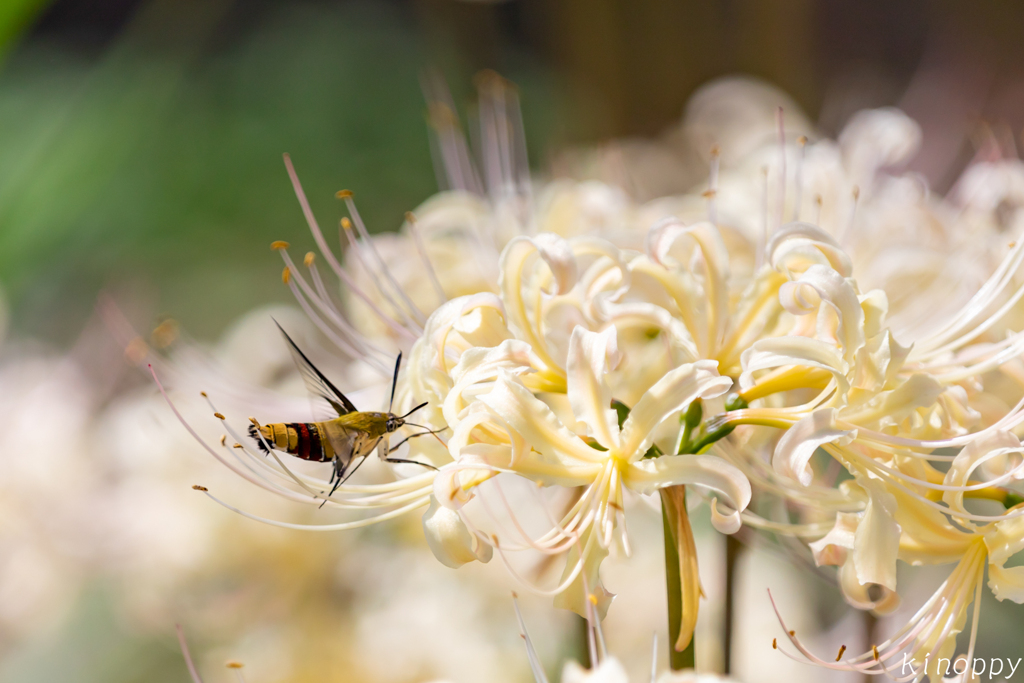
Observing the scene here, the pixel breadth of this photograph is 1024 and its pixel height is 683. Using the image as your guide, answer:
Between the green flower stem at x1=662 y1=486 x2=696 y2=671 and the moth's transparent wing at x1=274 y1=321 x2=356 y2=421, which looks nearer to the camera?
the green flower stem at x1=662 y1=486 x2=696 y2=671

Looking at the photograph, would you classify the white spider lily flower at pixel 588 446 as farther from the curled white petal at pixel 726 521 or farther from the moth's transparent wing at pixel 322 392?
the moth's transparent wing at pixel 322 392

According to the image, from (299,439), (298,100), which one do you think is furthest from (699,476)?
(298,100)

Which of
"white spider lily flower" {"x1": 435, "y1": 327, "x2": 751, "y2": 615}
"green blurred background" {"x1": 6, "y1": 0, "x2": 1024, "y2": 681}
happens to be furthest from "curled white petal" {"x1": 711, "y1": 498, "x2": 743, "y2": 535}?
"green blurred background" {"x1": 6, "y1": 0, "x2": 1024, "y2": 681}

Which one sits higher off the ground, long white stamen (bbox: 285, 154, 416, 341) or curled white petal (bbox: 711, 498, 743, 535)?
long white stamen (bbox: 285, 154, 416, 341)

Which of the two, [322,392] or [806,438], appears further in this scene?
[322,392]

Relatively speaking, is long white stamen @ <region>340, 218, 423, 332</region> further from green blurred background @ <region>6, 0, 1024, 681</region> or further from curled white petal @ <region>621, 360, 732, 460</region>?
green blurred background @ <region>6, 0, 1024, 681</region>

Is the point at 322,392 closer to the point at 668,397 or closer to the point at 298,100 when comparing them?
the point at 668,397

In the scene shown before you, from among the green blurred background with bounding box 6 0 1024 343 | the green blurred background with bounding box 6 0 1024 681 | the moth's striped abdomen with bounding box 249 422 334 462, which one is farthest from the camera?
the green blurred background with bounding box 6 0 1024 343

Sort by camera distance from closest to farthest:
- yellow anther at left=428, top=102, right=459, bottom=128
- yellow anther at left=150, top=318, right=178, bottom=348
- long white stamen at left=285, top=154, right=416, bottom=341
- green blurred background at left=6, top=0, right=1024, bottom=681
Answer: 1. long white stamen at left=285, top=154, right=416, bottom=341
2. yellow anther at left=150, top=318, right=178, bottom=348
3. yellow anther at left=428, top=102, right=459, bottom=128
4. green blurred background at left=6, top=0, right=1024, bottom=681

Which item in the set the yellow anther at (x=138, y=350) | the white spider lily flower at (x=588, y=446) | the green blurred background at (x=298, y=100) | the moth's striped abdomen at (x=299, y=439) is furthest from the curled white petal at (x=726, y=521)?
the green blurred background at (x=298, y=100)
